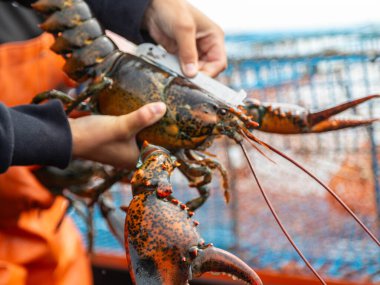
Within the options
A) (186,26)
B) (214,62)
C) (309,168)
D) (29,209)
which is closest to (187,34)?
(186,26)

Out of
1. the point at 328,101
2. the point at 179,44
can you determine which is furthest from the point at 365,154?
the point at 179,44

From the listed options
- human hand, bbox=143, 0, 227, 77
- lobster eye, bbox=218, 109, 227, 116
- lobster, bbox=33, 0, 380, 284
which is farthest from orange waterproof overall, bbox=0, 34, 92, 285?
lobster eye, bbox=218, 109, 227, 116

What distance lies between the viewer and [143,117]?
3.92 ft

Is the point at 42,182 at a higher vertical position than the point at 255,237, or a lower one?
higher

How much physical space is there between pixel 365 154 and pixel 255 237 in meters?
0.65

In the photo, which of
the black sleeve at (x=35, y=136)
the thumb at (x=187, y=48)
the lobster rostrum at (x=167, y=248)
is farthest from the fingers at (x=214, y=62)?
the lobster rostrum at (x=167, y=248)

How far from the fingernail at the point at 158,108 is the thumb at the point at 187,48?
0.12m

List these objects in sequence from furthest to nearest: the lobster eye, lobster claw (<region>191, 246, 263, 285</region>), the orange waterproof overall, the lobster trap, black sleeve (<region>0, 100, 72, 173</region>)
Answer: the lobster trap < the orange waterproof overall < the lobster eye < black sleeve (<region>0, 100, 72, 173</region>) < lobster claw (<region>191, 246, 263, 285</region>)

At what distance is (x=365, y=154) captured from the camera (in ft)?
6.41

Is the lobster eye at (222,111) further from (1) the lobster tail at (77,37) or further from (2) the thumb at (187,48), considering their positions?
(1) the lobster tail at (77,37)

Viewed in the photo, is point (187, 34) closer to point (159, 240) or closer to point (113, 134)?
point (113, 134)

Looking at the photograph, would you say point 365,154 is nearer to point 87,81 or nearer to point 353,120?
point 353,120

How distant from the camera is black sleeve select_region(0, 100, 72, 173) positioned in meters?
1.11

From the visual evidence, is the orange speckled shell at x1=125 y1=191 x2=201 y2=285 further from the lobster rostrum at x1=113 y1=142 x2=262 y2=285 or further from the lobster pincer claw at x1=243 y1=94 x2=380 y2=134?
the lobster pincer claw at x1=243 y1=94 x2=380 y2=134
